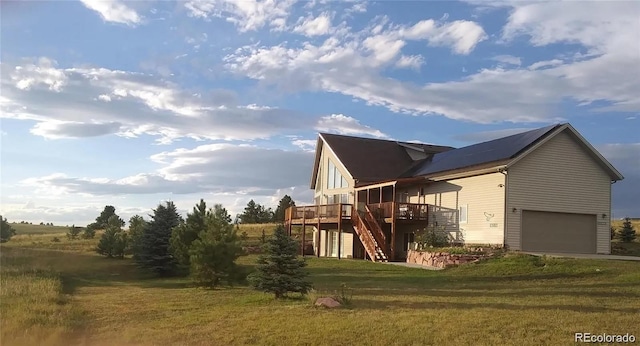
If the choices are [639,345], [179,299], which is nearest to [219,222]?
[179,299]

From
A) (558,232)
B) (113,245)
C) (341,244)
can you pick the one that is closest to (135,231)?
(113,245)

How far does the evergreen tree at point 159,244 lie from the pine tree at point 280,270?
12.2 meters

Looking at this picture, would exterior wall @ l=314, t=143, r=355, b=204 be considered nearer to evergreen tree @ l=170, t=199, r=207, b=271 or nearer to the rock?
evergreen tree @ l=170, t=199, r=207, b=271

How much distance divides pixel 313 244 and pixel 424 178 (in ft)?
42.5

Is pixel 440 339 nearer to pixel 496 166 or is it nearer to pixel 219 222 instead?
pixel 219 222

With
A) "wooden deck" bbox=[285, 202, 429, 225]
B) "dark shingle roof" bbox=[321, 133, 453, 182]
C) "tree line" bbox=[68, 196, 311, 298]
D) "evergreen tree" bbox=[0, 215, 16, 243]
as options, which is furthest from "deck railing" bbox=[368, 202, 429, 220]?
"evergreen tree" bbox=[0, 215, 16, 243]

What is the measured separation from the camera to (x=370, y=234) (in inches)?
1224

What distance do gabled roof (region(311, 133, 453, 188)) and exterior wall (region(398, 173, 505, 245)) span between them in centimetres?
540

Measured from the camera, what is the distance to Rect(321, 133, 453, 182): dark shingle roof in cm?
3600

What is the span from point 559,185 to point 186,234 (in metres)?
16.2

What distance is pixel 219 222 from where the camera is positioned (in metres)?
20.8

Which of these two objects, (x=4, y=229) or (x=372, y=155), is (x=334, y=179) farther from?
(x=4, y=229)

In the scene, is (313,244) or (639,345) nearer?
A: (639,345)

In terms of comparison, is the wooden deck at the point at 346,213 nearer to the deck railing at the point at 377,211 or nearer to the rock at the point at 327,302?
the deck railing at the point at 377,211
